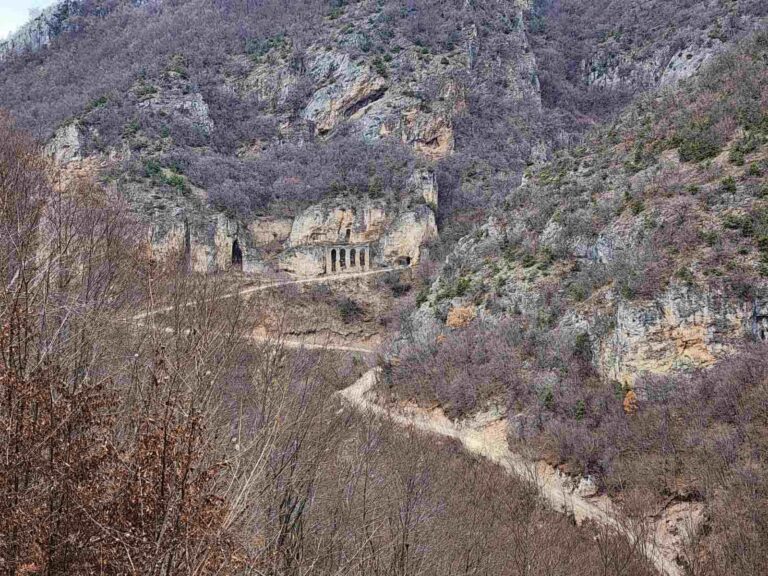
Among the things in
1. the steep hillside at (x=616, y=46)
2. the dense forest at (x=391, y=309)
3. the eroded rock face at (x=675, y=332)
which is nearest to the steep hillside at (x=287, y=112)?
the dense forest at (x=391, y=309)

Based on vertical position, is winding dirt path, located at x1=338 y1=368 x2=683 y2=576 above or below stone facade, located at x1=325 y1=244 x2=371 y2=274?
below

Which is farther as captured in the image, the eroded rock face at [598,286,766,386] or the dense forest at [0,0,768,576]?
the eroded rock face at [598,286,766,386]

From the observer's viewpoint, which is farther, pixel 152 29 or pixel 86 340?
pixel 152 29

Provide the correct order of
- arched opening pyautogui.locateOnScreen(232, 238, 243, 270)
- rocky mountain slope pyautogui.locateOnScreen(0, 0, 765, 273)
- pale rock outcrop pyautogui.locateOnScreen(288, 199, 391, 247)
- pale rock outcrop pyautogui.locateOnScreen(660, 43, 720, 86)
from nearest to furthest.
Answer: arched opening pyautogui.locateOnScreen(232, 238, 243, 270) < pale rock outcrop pyautogui.locateOnScreen(288, 199, 391, 247) < rocky mountain slope pyautogui.locateOnScreen(0, 0, 765, 273) < pale rock outcrop pyautogui.locateOnScreen(660, 43, 720, 86)

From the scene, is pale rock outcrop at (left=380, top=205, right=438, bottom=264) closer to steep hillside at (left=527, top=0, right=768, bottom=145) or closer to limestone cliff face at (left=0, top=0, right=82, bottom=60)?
steep hillside at (left=527, top=0, right=768, bottom=145)

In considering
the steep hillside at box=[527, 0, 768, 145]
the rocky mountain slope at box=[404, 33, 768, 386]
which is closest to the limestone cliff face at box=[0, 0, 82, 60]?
the steep hillside at box=[527, 0, 768, 145]

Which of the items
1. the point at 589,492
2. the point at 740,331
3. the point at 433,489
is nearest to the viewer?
the point at 433,489

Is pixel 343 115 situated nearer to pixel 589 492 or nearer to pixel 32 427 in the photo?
pixel 589 492

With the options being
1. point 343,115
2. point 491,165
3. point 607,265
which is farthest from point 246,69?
point 607,265
